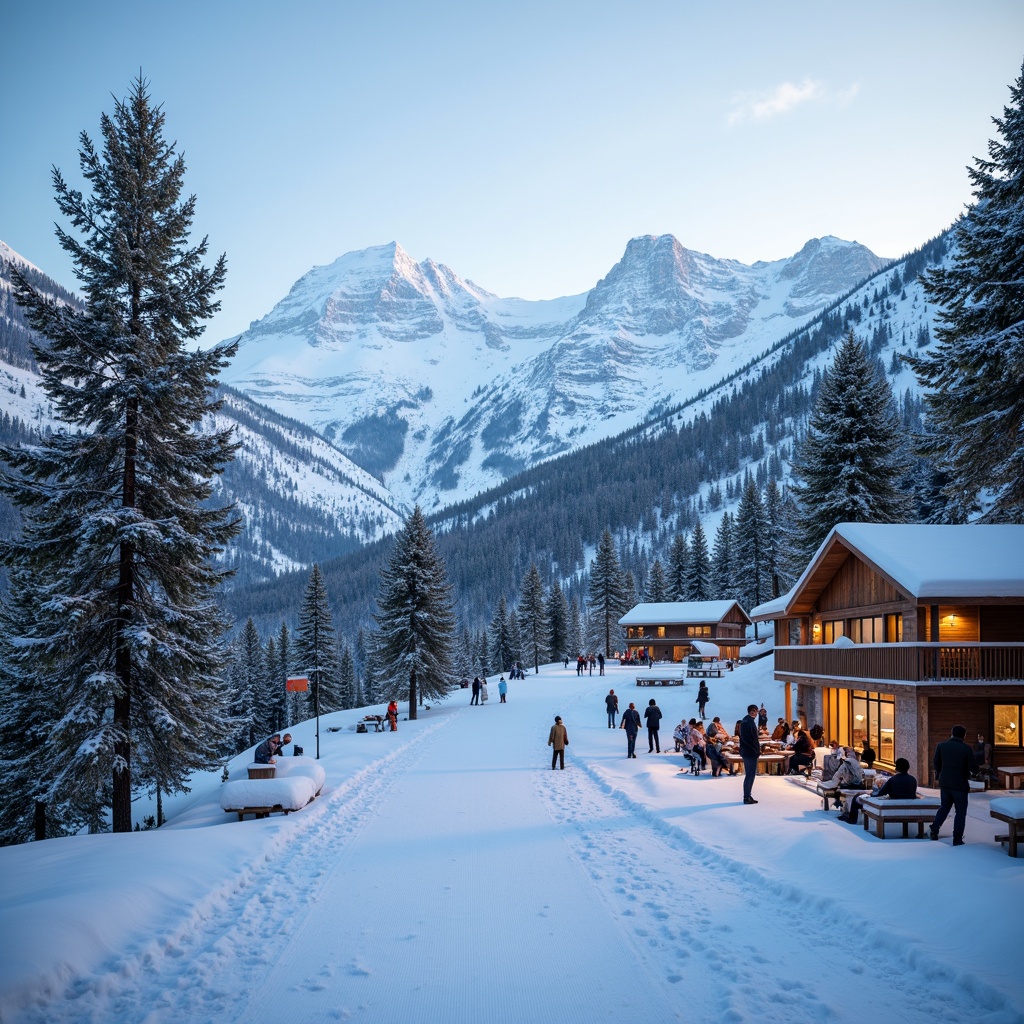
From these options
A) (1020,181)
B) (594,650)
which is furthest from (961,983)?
(594,650)

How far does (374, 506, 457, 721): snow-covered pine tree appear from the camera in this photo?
128 feet

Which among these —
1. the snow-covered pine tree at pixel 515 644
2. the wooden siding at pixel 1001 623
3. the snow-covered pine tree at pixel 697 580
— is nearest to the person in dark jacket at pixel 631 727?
the wooden siding at pixel 1001 623

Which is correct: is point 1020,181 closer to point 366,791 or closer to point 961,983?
point 961,983

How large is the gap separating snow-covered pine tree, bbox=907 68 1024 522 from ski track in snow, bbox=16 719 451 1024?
18.0 metres

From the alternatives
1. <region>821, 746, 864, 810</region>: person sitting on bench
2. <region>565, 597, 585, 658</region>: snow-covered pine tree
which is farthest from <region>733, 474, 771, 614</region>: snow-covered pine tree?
<region>821, 746, 864, 810</region>: person sitting on bench

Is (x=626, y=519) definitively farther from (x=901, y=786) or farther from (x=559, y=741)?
(x=901, y=786)

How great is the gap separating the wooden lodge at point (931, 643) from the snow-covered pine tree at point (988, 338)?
76.4 inches

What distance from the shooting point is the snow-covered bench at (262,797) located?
14234 mm

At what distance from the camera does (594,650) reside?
9169 cm

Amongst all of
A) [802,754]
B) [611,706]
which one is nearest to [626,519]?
[611,706]

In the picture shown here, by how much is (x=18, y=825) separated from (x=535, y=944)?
24052mm

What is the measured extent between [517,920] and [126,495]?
12.4 meters

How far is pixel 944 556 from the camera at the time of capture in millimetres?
18438

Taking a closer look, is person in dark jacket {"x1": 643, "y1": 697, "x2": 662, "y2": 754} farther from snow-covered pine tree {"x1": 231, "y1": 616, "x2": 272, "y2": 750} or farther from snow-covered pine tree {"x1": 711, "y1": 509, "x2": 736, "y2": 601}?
snow-covered pine tree {"x1": 231, "y1": 616, "x2": 272, "y2": 750}
